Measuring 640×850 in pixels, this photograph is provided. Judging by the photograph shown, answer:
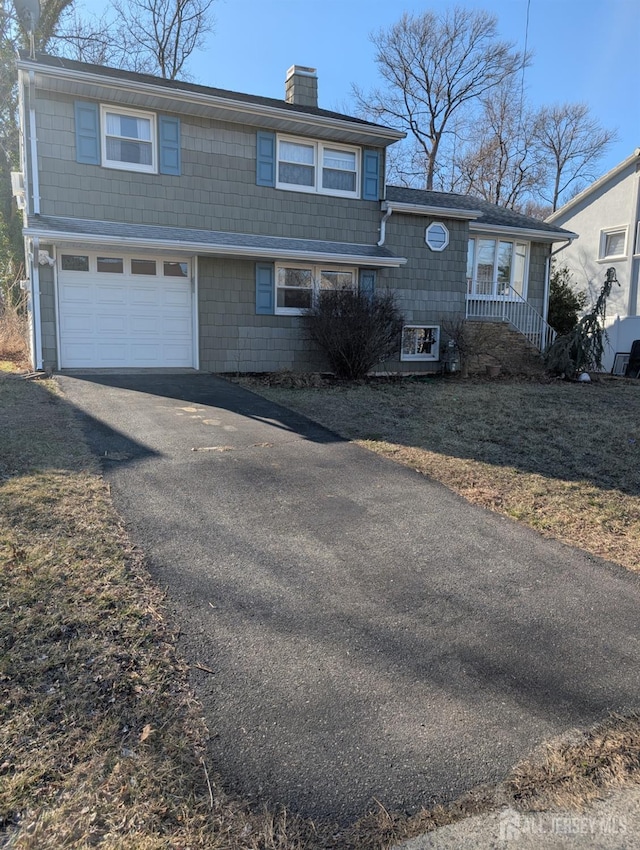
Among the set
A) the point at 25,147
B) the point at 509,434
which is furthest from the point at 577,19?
the point at 25,147

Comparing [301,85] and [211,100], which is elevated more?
[301,85]

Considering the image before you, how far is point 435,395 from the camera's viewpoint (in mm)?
10852

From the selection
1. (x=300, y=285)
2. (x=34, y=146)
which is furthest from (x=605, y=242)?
(x=34, y=146)

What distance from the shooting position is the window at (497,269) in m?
16.3

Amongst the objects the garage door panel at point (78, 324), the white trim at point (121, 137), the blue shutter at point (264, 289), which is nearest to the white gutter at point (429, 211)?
the blue shutter at point (264, 289)

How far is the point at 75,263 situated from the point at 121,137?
8.91ft

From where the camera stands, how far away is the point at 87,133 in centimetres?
1116

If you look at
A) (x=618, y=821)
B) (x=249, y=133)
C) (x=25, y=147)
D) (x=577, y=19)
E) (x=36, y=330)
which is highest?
(x=577, y=19)

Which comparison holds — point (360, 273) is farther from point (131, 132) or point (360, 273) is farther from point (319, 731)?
Answer: point (319, 731)

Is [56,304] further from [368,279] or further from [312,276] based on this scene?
[368,279]

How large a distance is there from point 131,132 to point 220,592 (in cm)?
1127

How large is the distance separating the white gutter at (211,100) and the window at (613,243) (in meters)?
11.2

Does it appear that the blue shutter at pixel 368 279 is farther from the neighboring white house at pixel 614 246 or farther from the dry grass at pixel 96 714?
the dry grass at pixel 96 714

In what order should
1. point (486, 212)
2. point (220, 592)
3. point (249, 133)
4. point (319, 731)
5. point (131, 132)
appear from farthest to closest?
point (486, 212)
point (249, 133)
point (131, 132)
point (220, 592)
point (319, 731)
